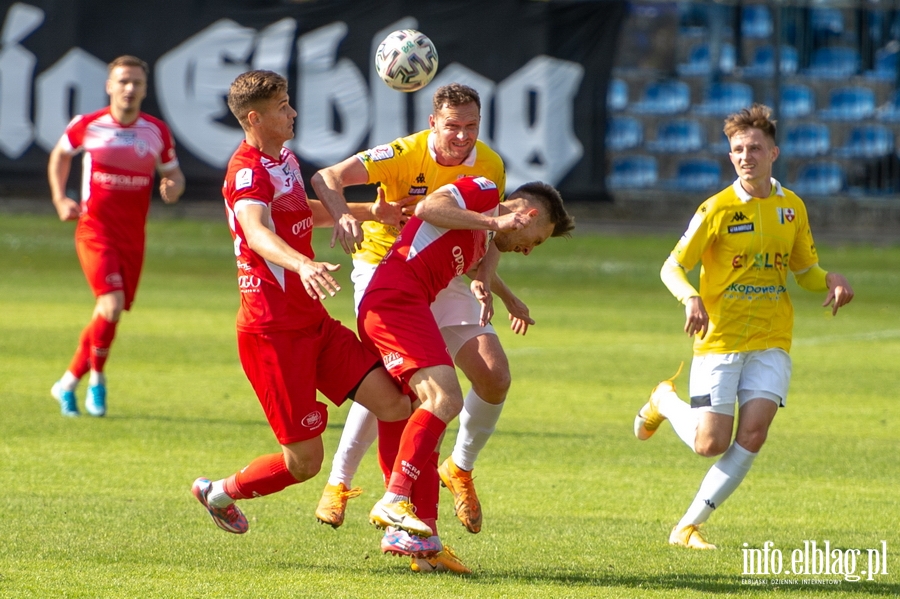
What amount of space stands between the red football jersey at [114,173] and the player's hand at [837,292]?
5.73m

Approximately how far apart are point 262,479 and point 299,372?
0.57 meters

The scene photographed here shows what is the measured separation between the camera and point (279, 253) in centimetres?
495

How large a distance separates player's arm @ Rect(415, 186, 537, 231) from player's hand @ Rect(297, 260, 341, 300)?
831 millimetres

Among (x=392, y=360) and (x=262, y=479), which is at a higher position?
(x=392, y=360)

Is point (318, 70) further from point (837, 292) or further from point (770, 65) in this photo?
point (837, 292)

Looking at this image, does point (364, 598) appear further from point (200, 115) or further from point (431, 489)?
point (200, 115)

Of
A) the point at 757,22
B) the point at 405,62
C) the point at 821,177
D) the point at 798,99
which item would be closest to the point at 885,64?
the point at 798,99

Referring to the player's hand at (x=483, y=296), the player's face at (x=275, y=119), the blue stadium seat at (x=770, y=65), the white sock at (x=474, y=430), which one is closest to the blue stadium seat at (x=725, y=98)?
the blue stadium seat at (x=770, y=65)

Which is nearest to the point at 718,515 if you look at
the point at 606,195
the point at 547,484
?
the point at 547,484

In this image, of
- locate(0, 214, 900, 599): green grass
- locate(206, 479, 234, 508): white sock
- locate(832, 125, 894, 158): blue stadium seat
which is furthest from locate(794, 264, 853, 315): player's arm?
locate(832, 125, 894, 158): blue stadium seat

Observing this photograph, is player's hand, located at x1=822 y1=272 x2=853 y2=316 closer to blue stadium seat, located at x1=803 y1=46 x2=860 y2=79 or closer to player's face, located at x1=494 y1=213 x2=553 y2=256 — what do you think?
player's face, located at x1=494 y1=213 x2=553 y2=256

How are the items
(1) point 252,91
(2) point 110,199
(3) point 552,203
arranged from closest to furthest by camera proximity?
(1) point 252,91
(3) point 552,203
(2) point 110,199

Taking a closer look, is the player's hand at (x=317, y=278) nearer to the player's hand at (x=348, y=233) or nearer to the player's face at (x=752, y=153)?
the player's hand at (x=348, y=233)

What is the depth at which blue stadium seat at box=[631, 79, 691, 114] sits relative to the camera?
26922 mm
